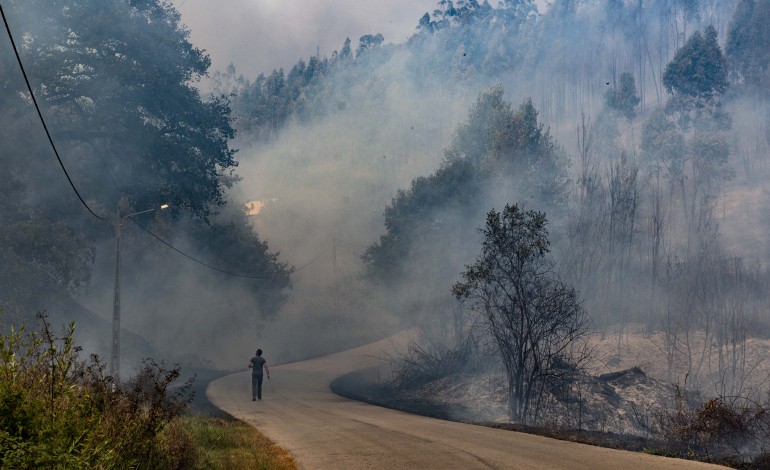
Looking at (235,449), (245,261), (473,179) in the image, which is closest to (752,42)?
(473,179)

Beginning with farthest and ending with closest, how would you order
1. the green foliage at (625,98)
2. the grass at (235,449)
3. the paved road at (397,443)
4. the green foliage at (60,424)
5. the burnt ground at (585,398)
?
the green foliage at (625,98) → the burnt ground at (585,398) → the grass at (235,449) → the paved road at (397,443) → the green foliage at (60,424)

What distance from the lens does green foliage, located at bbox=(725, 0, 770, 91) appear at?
112m

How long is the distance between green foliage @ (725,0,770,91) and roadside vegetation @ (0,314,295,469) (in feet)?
388

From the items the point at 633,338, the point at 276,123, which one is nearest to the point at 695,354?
the point at 633,338

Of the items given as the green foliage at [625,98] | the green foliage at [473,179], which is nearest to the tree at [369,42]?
the green foliage at [625,98]

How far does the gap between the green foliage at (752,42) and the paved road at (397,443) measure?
4312 inches

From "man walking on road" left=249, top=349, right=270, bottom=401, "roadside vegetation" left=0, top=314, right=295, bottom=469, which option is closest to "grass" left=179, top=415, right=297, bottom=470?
"roadside vegetation" left=0, top=314, right=295, bottom=469

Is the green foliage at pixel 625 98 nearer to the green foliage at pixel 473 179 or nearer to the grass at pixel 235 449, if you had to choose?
the green foliage at pixel 473 179

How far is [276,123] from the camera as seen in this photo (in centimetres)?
17900

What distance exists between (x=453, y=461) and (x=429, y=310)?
33.7 m

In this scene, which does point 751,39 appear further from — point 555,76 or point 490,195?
point 490,195

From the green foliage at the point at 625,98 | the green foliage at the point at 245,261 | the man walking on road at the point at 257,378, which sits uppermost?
the green foliage at the point at 625,98

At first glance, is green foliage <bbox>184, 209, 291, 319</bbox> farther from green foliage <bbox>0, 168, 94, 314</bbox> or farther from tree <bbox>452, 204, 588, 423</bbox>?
tree <bbox>452, 204, 588, 423</bbox>

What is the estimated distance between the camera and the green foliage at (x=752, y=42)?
368 feet
